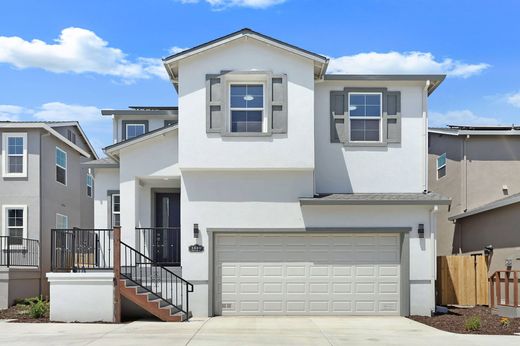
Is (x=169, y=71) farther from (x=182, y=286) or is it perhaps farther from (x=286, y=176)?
(x=182, y=286)

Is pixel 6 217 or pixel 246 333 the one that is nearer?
pixel 246 333

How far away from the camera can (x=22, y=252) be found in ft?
72.7

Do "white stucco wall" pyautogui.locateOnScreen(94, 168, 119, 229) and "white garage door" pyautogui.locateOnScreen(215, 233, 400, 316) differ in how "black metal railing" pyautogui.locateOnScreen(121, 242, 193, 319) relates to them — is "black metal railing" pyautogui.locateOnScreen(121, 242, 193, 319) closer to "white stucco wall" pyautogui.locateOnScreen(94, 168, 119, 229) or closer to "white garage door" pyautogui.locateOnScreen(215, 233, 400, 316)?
"white garage door" pyautogui.locateOnScreen(215, 233, 400, 316)

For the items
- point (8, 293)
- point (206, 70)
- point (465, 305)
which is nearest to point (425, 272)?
point (465, 305)

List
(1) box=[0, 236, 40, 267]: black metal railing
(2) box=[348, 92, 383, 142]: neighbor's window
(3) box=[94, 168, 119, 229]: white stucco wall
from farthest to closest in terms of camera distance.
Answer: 1. (1) box=[0, 236, 40, 267]: black metal railing
2. (3) box=[94, 168, 119, 229]: white stucco wall
3. (2) box=[348, 92, 383, 142]: neighbor's window

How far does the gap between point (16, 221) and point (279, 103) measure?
11.9 m

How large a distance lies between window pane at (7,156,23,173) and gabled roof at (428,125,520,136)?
629 inches

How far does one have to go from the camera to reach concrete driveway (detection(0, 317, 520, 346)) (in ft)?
39.7

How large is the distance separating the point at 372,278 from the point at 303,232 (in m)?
2.26

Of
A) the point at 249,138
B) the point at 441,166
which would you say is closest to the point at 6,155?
the point at 249,138

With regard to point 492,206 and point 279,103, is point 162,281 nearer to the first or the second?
point 279,103

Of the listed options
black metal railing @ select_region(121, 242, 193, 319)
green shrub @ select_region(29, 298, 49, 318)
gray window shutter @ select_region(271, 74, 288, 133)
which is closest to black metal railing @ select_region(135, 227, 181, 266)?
black metal railing @ select_region(121, 242, 193, 319)

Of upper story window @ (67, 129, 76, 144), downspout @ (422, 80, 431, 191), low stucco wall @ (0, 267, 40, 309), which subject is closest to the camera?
downspout @ (422, 80, 431, 191)

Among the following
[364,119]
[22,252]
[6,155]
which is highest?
[364,119]
